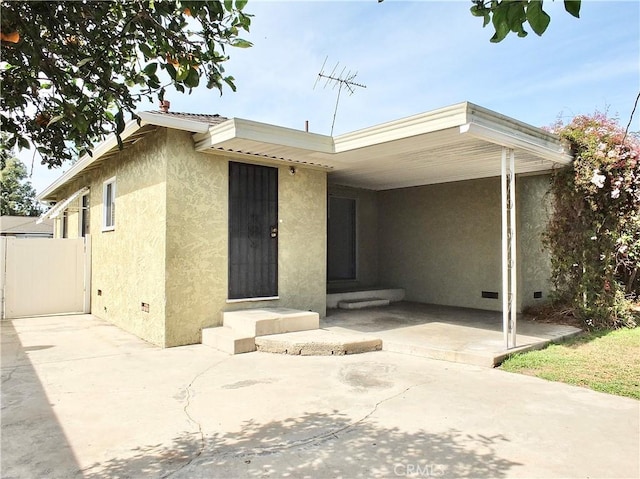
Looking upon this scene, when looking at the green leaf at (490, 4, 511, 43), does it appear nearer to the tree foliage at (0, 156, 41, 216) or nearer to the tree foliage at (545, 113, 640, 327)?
the tree foliage at (545, 113, 640, 327)

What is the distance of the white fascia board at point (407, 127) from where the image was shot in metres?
5.45

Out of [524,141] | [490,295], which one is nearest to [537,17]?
[524,141]

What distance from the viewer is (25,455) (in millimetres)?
3312

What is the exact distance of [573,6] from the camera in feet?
4.70

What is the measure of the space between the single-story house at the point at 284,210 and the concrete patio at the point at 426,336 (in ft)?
2.18

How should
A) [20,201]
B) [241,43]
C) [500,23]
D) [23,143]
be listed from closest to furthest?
[500,23]
[241,43]
[23,143]
[20,201]

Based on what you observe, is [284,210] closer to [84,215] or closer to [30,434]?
[30,434]

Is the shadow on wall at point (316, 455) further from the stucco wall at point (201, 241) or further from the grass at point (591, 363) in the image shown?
the stucco wall at point (201, 241)

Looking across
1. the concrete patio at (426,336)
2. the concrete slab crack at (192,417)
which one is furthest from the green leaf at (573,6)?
the concrete patio at (426,336)

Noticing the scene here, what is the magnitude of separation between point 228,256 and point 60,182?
9000mm

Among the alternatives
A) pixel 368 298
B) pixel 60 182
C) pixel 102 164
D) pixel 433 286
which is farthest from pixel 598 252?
pixel 60 182

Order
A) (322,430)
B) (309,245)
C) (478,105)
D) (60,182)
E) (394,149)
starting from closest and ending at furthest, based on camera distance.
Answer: (322,430), (478,105), (394,149), (309,245), (60,182)

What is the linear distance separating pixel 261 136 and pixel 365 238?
22.0 feet

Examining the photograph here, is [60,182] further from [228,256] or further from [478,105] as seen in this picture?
[478,105]
